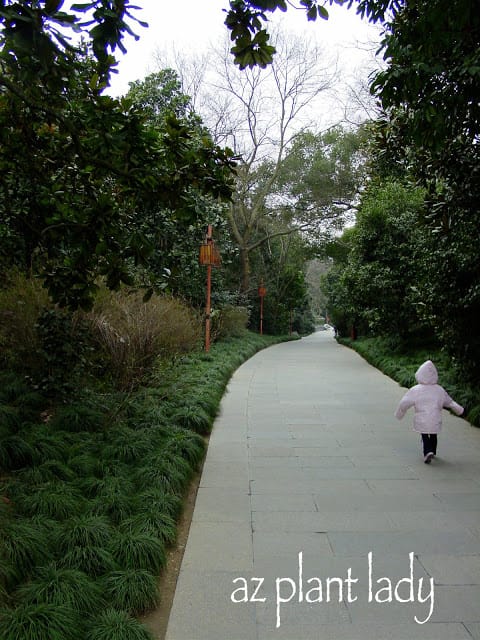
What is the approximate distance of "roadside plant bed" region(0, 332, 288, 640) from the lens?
2.73 meters

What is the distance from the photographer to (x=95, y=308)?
7.93 metres

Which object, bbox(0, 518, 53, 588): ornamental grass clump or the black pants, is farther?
the black pants

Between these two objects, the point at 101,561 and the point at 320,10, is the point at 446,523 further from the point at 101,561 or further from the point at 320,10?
the point at 320,10

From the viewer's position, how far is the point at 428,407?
5754 mm

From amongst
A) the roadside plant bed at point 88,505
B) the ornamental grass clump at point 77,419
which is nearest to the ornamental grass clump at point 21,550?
the roadside plant bed at point 88,505

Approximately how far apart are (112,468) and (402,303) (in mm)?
11232

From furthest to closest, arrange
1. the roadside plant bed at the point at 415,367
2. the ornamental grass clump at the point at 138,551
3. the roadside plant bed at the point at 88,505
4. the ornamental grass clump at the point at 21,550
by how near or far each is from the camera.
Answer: the roadside plant bed at the point at 415,367 → the ornamental grass clump at the point at 138,551 → the ornamental grass clump at the point at 21,550 → the roadside plant bed at the point at 88,505

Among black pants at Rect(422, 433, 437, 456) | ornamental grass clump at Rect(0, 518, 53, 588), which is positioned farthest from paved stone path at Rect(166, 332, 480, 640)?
ornamental grass clump at Rect(0, 518, 53, 588)

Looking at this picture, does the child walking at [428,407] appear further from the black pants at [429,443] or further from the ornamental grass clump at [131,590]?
the ornamental grass clump at [131,590]

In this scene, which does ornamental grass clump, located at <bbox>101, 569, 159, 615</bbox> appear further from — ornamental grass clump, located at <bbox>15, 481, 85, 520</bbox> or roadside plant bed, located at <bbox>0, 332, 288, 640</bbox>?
ornamental grass clump, located at <bbox>15, 481, 85, 520</bbox>

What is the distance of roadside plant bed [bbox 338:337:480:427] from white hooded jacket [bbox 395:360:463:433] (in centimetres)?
210

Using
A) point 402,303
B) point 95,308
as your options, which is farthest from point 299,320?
point 95,308

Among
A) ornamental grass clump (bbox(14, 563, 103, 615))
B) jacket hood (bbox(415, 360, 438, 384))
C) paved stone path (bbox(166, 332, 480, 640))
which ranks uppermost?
jacket hood (bbox(415, 360, 438, 384))

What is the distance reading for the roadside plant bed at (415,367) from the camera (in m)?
8.16
